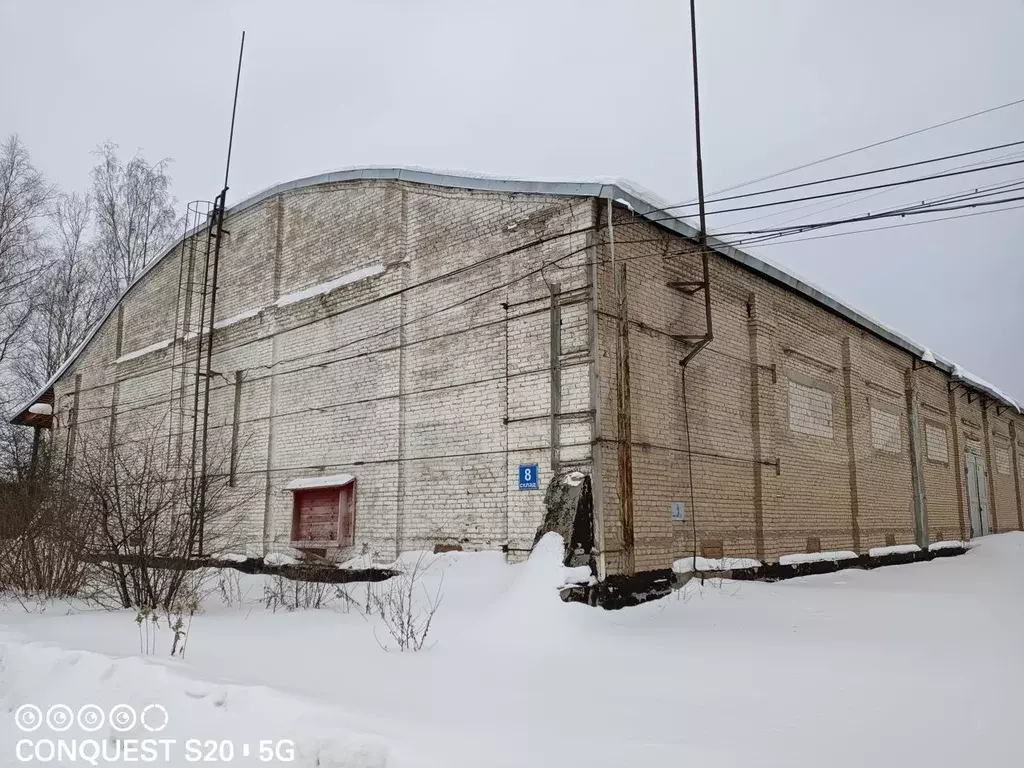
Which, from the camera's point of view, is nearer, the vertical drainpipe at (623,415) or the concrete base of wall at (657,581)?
the concrete base of wall at (657,581)

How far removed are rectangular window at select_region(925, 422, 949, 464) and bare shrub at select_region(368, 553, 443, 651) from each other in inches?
564

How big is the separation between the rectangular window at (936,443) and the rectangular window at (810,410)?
6297mm

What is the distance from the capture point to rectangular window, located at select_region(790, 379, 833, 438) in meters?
13.4

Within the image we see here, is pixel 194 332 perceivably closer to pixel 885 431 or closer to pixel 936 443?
pixel 885 431

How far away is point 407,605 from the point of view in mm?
9445

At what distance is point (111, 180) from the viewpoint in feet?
88.6

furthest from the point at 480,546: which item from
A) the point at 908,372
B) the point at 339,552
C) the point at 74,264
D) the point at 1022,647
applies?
the point at 74,264

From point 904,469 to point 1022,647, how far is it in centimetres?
1103

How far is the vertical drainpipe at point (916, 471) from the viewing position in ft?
58.5

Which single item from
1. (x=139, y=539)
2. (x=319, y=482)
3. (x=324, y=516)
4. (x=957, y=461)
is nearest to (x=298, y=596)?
(x=139, y=539)

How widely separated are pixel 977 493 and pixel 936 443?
4.02 m

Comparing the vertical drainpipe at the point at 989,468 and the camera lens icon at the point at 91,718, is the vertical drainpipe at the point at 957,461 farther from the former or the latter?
the camera lens icon at the point at 91,718

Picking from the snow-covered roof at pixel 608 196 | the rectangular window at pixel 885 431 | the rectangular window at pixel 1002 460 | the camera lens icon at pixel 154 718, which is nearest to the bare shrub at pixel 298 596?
the camera lens icon at pixel 154 718

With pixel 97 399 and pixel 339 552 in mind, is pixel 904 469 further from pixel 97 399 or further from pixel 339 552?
pixel 97 399
